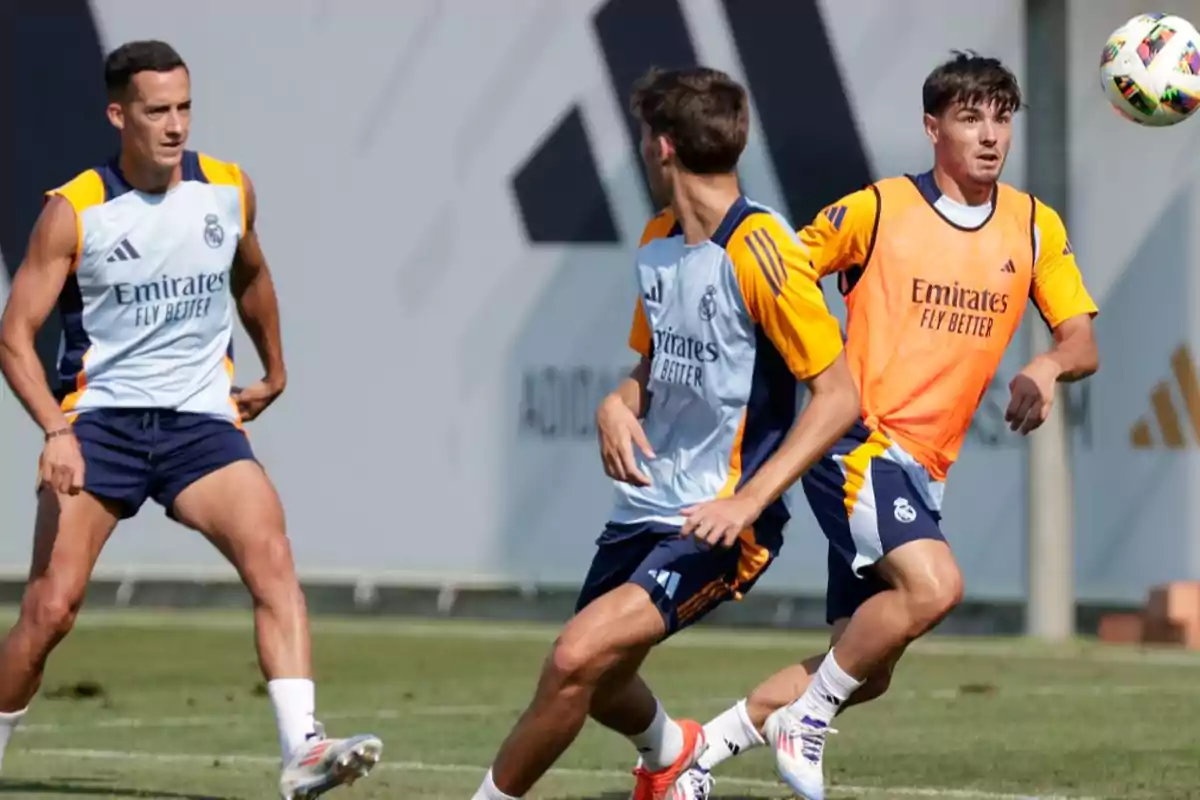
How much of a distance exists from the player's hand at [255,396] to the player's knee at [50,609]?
940 mm

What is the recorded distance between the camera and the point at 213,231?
8.75 metres

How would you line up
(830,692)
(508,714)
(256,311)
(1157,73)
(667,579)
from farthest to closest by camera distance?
(508,714) → (1157,73) → (256,311) → (830,692) → (667,579)

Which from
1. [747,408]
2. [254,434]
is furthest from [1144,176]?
[747,408]

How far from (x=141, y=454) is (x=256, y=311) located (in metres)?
0.73

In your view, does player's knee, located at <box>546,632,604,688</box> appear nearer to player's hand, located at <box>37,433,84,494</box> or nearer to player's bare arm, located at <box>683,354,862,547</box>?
player's bare arm, located at <box>683,354,862,547</box>

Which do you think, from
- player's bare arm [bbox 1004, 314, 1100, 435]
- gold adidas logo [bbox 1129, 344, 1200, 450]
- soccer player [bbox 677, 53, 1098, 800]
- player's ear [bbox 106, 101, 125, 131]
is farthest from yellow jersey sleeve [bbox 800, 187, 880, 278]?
gold adidas logo [bbox 1129, 344, 1200, 450]

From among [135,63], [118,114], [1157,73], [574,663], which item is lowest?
[574,663]

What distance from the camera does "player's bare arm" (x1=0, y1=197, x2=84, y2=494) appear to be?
26.8 ft

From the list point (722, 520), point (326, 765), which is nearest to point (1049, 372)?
point (722, 520)

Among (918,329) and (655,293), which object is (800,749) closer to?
(918,329)

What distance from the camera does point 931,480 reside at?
8.52 m

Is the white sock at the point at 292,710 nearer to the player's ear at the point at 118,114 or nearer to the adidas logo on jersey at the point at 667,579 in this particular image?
the adidas logo on jersey at the point at 667,579

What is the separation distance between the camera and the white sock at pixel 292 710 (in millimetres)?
8250

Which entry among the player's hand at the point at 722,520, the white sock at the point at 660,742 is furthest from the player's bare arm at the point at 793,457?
the white sock at the point at 660,742
